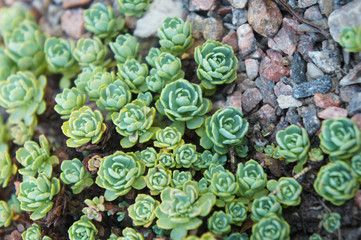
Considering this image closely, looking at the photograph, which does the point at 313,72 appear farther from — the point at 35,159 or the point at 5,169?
the point at 5,169

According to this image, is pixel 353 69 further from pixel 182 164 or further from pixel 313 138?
pixel 182 164

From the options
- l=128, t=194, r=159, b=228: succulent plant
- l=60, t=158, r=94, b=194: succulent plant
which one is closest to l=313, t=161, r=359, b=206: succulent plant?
l=128, t=194, r=159, b=228: succulent plant

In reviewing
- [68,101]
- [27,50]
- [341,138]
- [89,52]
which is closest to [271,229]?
[341,138]

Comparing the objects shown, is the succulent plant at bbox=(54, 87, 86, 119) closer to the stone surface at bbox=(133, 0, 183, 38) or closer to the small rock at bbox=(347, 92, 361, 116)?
the stone surface at bbox=(133, 0, 183, 38)

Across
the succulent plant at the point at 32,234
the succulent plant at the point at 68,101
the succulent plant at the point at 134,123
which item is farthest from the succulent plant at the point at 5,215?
the succulent plant at the point at 134,123

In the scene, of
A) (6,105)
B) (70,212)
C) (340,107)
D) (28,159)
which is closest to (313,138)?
(340,107)
